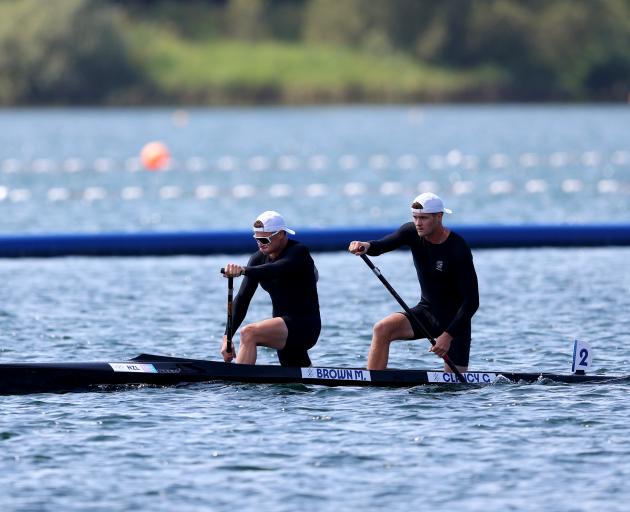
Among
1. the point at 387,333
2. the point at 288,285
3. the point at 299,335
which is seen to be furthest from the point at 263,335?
the point at 387,333

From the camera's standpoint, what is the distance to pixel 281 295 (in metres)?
14.8

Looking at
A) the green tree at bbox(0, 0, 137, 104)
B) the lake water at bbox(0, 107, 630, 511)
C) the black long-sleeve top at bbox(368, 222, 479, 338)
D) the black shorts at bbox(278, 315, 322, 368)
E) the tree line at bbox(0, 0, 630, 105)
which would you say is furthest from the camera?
the tree line at bbox(0, 0, 630, 105)

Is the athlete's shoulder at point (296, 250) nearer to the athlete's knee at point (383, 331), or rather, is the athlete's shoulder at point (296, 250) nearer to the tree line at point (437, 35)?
the athlete's knee at point (383, 331)

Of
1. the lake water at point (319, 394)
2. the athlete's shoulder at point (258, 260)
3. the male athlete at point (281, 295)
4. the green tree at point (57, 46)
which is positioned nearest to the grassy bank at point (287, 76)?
the green tree at point (57, 46)

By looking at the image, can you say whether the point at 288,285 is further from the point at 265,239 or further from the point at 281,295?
the point at 265,239

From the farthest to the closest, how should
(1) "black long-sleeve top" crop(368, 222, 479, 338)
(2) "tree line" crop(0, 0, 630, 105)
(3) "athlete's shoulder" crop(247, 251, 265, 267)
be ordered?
(2) "tree line" crop(0, 0, 630, 105) → (3) "athlete's shoulder" crop(247, 251, 265, 267) → (1) "black long-sleeve top" crop(368, 222, 479, 338)

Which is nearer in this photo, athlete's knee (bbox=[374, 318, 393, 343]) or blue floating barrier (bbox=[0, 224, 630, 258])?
athlete's knee (bbox=[374, 318, 393, 343])

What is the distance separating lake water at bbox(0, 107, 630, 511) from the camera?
38.3ft

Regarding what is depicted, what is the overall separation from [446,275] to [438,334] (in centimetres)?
58

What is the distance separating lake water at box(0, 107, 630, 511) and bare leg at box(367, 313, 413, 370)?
0.38m

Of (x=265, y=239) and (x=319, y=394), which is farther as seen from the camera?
(x=319, y=394)

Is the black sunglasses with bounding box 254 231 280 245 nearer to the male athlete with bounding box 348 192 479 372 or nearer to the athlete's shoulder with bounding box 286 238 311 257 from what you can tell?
the athlete's shoulder with bounding box 286 238 311 257

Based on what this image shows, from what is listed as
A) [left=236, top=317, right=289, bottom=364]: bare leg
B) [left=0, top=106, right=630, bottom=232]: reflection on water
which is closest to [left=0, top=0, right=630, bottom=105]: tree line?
[left=0, top=106, right=630, bottom=232]: reflection on water

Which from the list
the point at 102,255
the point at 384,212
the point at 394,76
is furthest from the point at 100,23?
the point at 102,255
